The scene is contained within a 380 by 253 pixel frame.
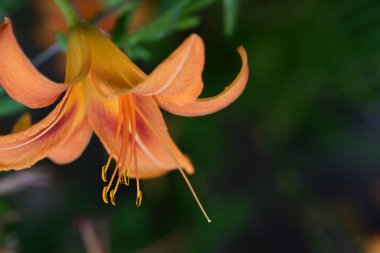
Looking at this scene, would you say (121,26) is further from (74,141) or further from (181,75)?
(181,75)

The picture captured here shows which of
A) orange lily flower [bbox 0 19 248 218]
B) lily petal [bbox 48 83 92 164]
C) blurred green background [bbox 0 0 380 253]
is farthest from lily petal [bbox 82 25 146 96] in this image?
blurred green background [bbox 0 0 380 253]

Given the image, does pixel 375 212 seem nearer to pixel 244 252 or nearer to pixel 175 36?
pixel 244 252

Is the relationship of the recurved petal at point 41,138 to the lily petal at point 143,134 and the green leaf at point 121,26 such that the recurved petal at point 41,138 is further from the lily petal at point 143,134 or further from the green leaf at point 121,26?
the green leaf at point 121,26

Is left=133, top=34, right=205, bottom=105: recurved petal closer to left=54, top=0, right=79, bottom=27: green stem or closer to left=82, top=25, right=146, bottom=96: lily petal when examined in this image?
left=82, top=25, right=146, bottom=96: lily petal

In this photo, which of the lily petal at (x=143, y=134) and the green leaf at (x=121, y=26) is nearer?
the lily petal at (x=143, y=134)

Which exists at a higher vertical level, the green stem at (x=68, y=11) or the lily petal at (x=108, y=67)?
the green stem at (x=68, y=11)

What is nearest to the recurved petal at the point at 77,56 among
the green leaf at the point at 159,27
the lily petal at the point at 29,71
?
the lily petal at the point at 29,71
